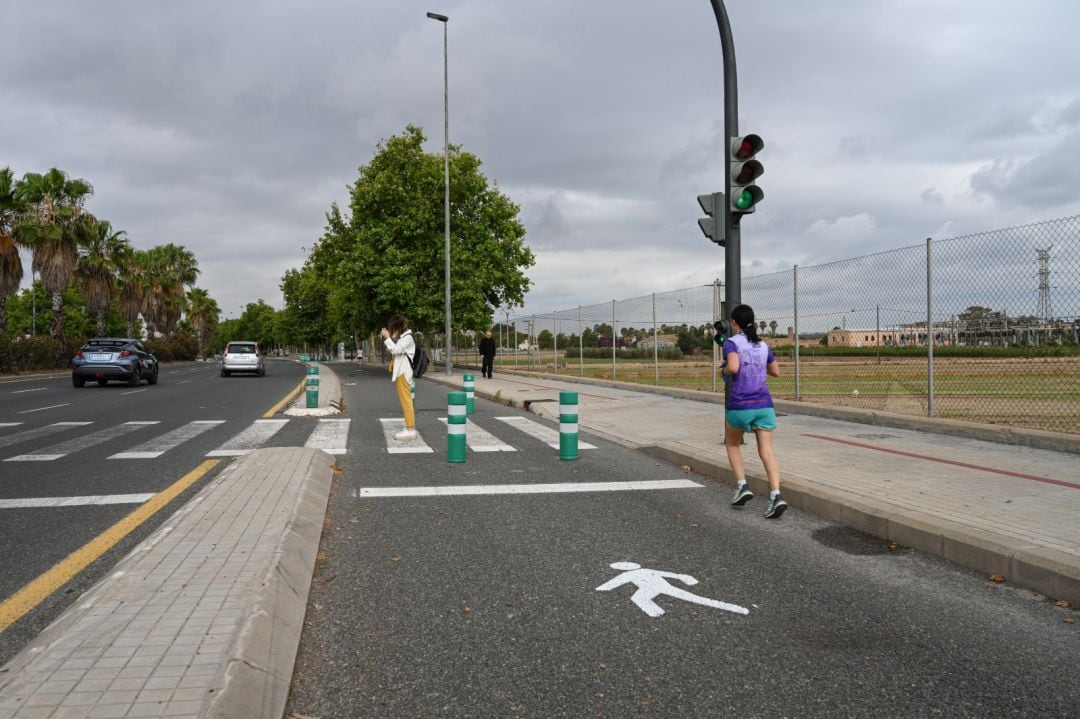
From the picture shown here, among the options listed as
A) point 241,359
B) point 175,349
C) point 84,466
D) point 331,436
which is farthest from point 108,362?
point 175,349

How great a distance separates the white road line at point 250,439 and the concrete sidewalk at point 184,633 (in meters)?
4.35

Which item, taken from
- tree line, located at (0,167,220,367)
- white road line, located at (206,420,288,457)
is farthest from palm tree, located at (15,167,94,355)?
white road line, located at (206,420,288,457)

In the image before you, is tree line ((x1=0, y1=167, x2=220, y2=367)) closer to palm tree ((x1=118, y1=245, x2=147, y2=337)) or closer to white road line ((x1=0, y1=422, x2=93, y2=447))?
palm tree ((x1=118, y1=245, x2=147, y2=337))

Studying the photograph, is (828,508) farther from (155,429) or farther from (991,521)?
(155,429)

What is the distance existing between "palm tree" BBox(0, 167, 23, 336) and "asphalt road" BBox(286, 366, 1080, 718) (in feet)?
111

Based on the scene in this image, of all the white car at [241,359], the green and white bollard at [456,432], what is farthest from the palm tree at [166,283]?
the green and white bollard at [456,432]

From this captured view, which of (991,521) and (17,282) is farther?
(17,282)

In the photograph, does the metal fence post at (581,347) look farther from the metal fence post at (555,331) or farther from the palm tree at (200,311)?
the palm tree at (200,311)

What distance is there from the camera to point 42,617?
11.7 feet

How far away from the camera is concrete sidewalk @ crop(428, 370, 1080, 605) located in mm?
4547

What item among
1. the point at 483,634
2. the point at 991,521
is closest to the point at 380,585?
the point at 483,634

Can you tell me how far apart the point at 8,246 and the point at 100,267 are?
11496 mm

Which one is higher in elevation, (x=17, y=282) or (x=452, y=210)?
(x=452, y=210)

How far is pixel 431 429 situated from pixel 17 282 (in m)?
29.9
